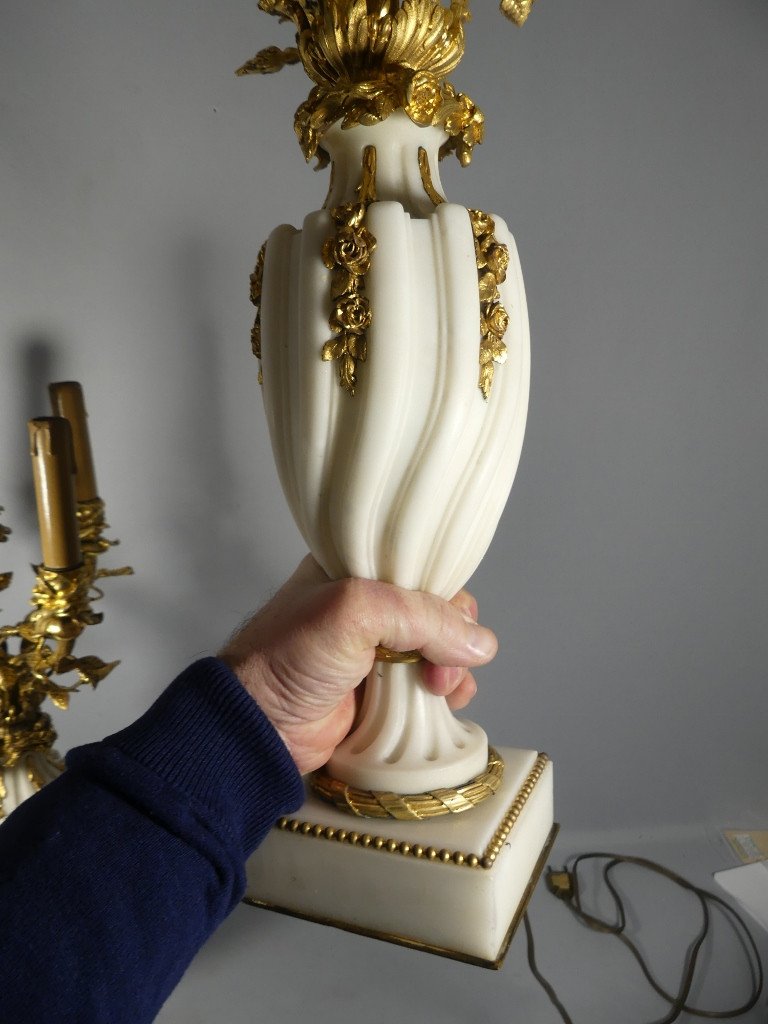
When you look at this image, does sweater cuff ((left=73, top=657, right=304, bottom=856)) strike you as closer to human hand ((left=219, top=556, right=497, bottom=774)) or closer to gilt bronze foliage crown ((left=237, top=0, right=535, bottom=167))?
human hand ((left=219, top=556, right=497, bottom=774))

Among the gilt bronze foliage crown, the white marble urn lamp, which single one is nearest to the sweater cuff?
the white marble urn lamp

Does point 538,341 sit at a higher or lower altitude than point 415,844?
higher

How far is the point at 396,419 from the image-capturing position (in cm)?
62

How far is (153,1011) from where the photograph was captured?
53 cm

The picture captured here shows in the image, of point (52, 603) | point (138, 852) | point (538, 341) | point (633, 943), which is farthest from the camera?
point (538, 341)

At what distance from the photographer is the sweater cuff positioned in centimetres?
57

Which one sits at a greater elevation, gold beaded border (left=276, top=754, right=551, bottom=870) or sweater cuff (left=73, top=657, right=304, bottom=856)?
sweater cuff (left=73, top=657, right=304, bottom=856)

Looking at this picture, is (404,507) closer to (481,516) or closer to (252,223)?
(481,516)

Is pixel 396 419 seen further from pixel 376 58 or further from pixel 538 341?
pixel 538 341

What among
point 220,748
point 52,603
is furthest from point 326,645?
point 52,603

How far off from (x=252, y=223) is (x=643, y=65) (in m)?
0.53

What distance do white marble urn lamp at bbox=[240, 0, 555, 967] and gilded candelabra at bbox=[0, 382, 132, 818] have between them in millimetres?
243

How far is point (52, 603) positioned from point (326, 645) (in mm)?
373

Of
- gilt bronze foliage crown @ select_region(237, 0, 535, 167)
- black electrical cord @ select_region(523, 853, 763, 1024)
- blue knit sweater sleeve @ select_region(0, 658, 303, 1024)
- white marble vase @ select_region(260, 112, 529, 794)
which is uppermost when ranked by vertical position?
gilt bronze foliage crown @ select_region(237, 0, 535, 167)
